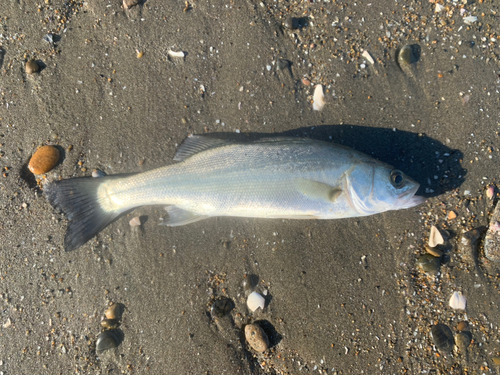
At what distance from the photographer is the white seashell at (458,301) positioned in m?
3.31

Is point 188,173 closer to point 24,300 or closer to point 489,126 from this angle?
point 24,300

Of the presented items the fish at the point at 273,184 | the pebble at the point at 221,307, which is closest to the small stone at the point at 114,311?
the pebble at the point at 221,307

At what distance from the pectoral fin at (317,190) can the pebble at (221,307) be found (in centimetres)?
167

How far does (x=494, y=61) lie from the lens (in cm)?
346

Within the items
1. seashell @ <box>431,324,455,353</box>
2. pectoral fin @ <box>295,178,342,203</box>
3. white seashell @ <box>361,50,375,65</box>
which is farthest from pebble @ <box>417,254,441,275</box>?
white seashell @ <box>361,50,375,65</box>

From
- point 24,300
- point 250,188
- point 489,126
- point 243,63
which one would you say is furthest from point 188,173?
point 489,126

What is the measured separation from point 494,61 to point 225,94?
11.4 feet

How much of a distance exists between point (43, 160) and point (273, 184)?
2931 millimetres

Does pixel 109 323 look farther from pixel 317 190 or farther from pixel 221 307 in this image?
pixel 317 190

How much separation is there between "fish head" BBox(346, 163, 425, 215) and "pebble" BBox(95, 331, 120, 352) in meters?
Result: 3.29

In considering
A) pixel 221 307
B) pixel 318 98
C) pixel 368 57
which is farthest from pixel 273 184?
pixel 368 57

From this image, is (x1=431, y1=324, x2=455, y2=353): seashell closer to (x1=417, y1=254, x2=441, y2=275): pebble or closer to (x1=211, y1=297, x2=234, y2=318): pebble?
(x1=417, y1=254, x2=441, y2=275): pebble

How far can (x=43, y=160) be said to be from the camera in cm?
342

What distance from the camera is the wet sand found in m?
3.32
